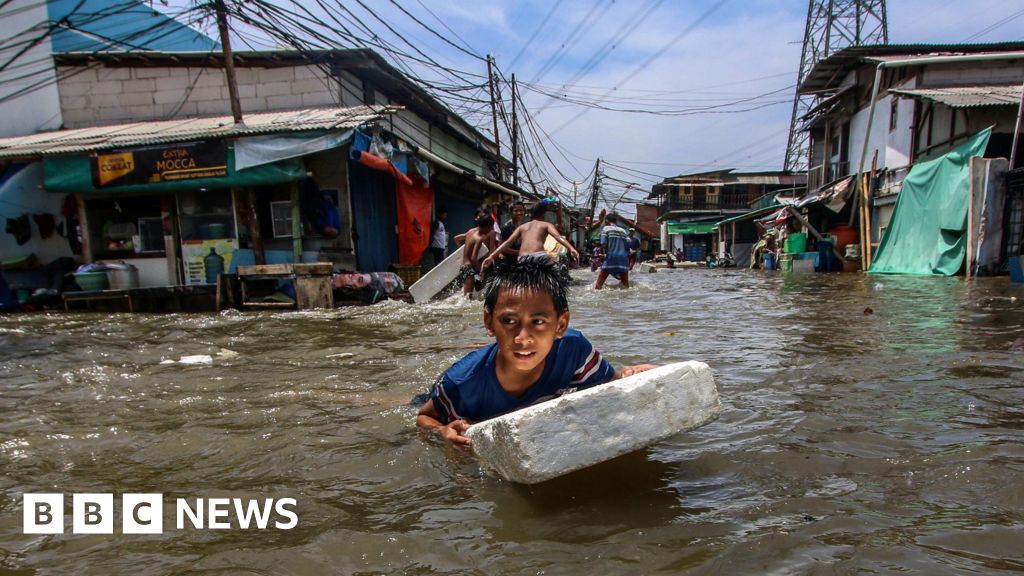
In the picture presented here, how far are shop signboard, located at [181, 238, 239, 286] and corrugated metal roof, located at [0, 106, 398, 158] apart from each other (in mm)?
1964

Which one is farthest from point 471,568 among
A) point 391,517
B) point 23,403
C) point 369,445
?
point 23,403

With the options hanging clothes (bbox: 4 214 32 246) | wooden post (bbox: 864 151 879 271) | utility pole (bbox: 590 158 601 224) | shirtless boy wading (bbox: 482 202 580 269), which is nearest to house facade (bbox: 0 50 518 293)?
hanging clothes (bbox: 4 214 32 246)

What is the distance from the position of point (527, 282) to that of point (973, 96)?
15240 millimetres

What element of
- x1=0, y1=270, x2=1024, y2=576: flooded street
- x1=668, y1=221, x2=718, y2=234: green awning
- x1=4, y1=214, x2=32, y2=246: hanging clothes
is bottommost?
x1=0, y1=270, x2=1024, y2=576: flooded street

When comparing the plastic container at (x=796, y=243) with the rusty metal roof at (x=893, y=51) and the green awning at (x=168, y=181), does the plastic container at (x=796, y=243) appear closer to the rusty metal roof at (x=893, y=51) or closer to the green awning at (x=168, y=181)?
the rusty metal roof at (x=893, y=51)

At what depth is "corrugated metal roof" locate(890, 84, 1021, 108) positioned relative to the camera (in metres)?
11.6

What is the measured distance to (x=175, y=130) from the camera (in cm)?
1145

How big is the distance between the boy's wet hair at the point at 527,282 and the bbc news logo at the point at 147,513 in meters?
1.02

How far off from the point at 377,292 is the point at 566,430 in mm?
7875

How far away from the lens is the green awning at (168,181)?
372 inches

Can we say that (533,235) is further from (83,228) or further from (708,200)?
(708,200)

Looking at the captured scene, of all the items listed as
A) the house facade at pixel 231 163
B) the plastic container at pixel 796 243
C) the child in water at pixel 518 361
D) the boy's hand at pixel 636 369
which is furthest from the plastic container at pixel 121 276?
the plastic container at pixel 796 243

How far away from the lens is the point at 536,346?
208 centimetres

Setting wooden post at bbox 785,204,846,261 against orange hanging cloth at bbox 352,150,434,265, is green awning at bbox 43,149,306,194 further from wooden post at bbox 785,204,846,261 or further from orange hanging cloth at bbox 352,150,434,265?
wooden post at bbox 785,204,846,261
